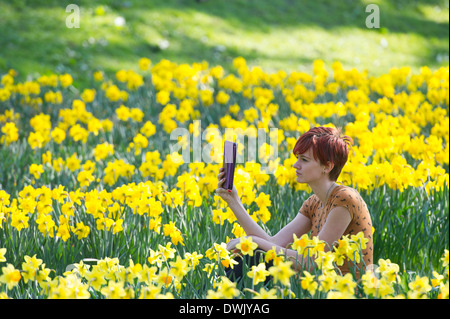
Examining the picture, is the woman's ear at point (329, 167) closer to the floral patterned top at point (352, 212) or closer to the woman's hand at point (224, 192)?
the floral patterned top at point (352, 212)

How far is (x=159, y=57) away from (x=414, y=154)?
20.3 ft

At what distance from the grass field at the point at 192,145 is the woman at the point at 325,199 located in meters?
0.09

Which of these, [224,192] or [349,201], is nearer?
[349,201]

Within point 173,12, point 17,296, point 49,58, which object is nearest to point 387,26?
point 173,12

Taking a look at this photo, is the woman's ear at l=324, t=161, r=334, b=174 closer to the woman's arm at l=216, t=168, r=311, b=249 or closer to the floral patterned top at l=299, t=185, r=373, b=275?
the floral patterned top at l=299, t=185, r=373, b=275

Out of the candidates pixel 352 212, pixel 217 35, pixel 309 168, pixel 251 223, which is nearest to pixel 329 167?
pixel 309 168

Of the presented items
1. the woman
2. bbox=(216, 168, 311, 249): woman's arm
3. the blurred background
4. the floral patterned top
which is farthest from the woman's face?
the blurred background

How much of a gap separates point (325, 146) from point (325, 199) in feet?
0.80

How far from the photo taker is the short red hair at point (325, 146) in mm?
2408

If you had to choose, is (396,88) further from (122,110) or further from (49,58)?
(49,58)

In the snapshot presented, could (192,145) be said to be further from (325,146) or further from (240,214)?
(325,146)

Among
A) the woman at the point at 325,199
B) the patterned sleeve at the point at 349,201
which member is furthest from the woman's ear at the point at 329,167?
the patterned sleeve at the point at 349,201

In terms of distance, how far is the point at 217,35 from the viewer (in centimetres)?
1037

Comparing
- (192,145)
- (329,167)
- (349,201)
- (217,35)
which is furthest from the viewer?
(217,35)
